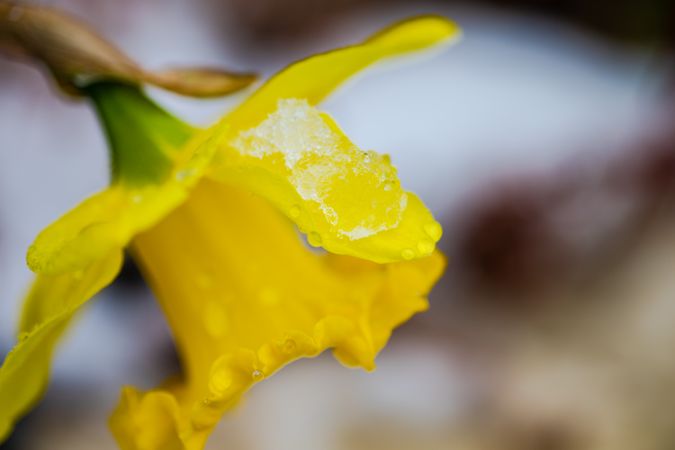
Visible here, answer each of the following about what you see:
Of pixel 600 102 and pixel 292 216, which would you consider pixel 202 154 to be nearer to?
pixel 292 216

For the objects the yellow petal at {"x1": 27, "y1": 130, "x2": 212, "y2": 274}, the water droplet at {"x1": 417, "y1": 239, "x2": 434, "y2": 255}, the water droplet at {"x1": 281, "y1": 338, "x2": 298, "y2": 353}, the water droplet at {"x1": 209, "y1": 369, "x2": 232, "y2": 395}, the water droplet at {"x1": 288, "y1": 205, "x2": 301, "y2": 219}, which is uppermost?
the water droplet at {"x1": 288, "y1": 205, "x2": 301, "y2": 219}

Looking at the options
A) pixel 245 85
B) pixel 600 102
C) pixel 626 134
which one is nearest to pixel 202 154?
pixel 245 85

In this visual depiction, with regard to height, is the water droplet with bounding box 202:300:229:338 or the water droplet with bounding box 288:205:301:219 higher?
the water droplet with bounding box 288:205:301:219

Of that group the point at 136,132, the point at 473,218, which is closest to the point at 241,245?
the point at 136,132

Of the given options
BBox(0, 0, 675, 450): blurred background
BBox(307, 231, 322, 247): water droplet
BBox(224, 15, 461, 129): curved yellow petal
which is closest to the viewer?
BBox(307, 231, 322, 247): water droplet

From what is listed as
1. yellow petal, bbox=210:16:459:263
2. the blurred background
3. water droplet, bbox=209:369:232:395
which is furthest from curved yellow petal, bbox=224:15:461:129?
the blurred background

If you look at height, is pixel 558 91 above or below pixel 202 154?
below

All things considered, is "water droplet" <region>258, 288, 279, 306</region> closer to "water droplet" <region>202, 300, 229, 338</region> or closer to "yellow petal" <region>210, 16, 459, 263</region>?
"water droplet" <region>202, 300, 229, 338</region>

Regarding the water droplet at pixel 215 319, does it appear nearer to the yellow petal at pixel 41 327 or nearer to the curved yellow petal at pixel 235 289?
the curved yellow petal at pixel 235 289

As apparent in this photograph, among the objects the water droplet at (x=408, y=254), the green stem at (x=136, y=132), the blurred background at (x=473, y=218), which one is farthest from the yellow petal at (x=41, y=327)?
the blurred background at (x=473, y=218)
